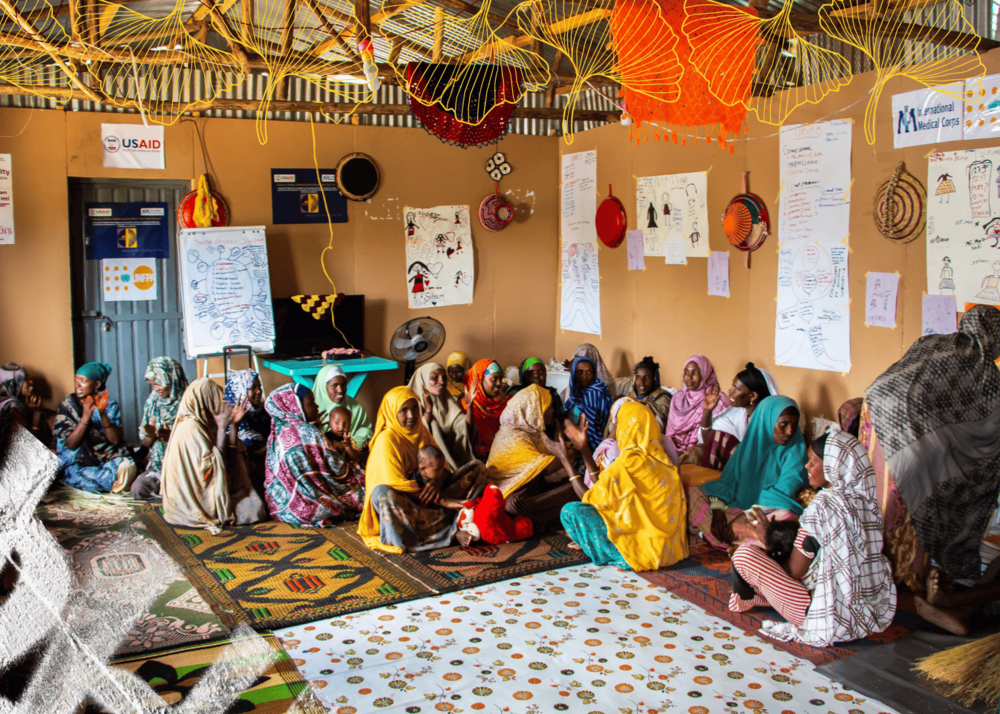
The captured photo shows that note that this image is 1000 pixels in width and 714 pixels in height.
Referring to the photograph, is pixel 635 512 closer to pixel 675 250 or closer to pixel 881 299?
pixel 881 299

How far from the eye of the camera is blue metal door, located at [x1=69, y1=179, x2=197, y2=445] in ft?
20.9

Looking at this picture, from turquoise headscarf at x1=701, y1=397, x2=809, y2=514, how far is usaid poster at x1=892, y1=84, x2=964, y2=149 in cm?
169

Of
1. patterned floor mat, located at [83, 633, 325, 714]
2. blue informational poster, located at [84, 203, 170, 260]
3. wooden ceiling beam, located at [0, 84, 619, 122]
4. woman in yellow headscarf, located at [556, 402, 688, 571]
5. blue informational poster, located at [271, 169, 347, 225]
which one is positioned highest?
wooden ceiling beam, located at [0, 84, 619, 122]

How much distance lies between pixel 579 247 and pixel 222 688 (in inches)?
218

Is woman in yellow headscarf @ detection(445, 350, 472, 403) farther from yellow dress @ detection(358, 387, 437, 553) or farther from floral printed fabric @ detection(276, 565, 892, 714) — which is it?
floral printed fabric @ detection(276, 565, 892, 714)

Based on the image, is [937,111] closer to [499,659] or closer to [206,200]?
[499,659]

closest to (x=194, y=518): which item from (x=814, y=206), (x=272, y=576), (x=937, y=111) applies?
(x=272, y=576)

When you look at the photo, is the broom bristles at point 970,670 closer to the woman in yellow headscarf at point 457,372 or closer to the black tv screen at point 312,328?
the woman in yellow headscarf at point 457,372

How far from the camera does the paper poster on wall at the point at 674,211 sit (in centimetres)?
628

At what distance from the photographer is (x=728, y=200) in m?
6.04

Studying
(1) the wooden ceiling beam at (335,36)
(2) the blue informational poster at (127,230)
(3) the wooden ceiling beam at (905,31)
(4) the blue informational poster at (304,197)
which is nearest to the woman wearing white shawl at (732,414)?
(3) the wooden ceiling beam at (905,31)

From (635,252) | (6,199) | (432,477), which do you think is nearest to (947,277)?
(635,252)

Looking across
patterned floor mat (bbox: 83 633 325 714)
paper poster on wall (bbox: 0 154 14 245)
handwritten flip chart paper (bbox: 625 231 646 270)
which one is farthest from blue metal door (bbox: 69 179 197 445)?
patterned floor mat (bbox: 83 633 325 714)

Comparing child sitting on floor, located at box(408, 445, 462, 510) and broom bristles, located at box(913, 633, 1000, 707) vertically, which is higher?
child sitting on floor, located at box(408, 445, 462, 510)
